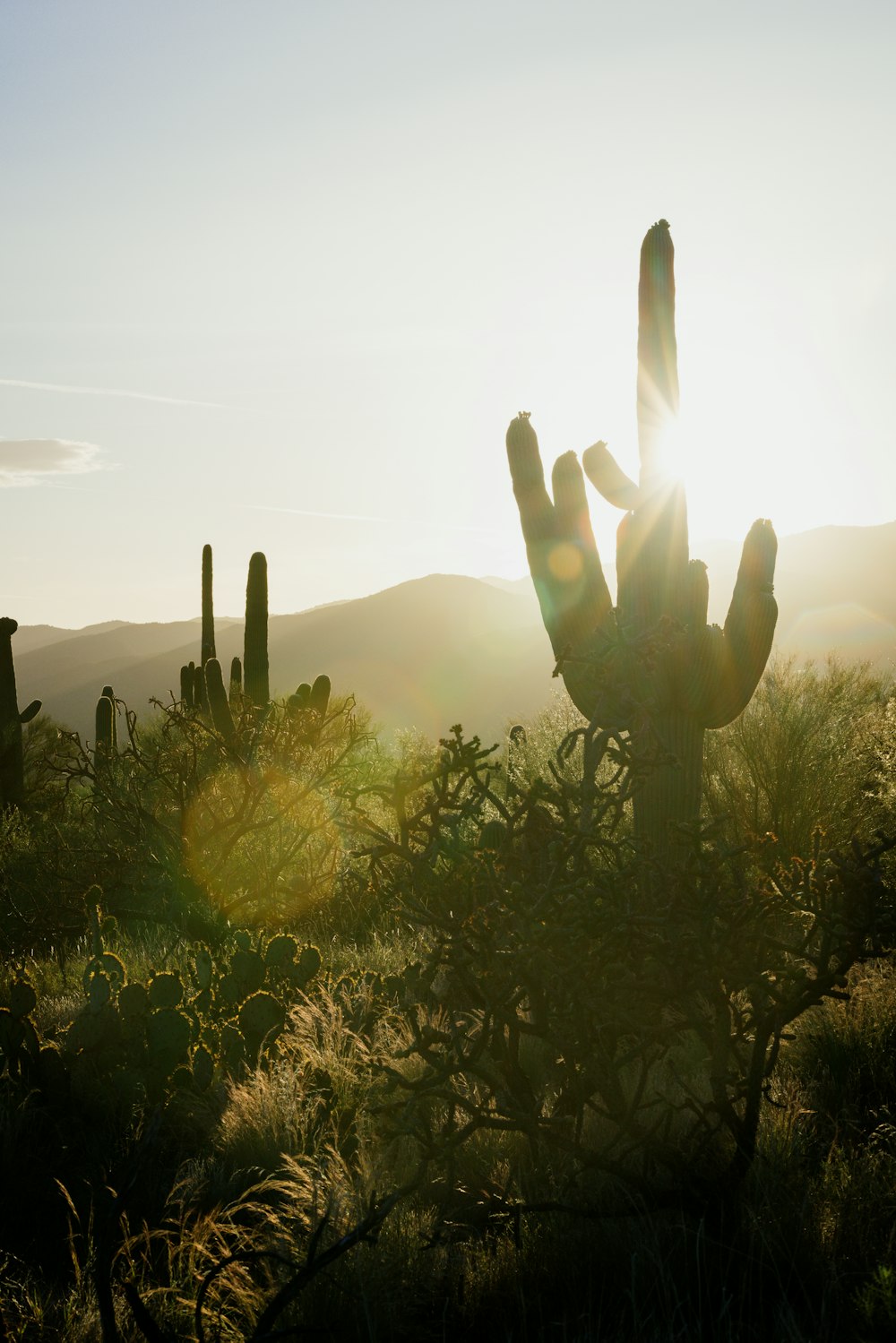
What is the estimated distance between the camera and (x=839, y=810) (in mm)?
12406

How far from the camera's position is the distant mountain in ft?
269

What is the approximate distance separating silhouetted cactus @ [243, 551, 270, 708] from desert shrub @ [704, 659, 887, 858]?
776 cm

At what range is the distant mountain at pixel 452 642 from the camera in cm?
8188

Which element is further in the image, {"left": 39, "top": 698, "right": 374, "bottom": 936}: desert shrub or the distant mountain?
the distant mountain

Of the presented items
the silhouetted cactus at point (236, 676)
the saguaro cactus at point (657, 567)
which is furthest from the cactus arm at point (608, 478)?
the silhouetted cactus at point (236, 676)

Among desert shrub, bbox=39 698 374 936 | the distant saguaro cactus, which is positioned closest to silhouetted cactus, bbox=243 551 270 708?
the distant saguaro cactus

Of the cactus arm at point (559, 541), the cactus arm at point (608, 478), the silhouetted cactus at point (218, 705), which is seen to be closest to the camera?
the cactus arm at point (559, 541)

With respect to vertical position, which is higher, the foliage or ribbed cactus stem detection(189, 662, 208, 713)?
ribbed cactus stem detection(189, 662, 208, 713)

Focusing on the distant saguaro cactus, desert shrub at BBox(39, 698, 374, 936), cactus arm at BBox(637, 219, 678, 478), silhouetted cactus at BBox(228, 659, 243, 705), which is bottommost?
desert shrub at BBox(39, 698, 374, 936)

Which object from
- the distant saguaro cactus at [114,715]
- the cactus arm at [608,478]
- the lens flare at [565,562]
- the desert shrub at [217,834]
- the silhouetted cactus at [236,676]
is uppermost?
the cactus arm at [608,478]

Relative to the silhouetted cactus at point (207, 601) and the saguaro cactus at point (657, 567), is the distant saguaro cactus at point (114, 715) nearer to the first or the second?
the silhouetted cactus at point (207, 601)

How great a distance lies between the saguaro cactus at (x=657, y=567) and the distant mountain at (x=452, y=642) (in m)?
59.0

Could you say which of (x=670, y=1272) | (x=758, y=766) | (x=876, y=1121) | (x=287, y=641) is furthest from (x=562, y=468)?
(x=287, y=641)

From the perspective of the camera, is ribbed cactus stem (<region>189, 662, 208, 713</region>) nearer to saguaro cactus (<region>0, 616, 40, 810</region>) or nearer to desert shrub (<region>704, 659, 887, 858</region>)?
saguaro cactus (<region>0, 616, 40, 810</region>)
